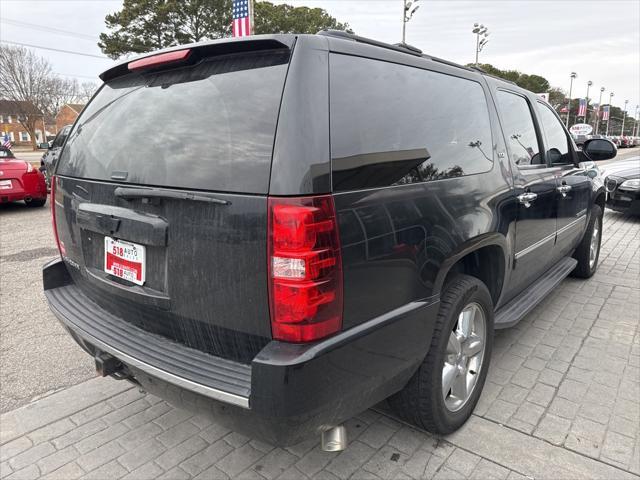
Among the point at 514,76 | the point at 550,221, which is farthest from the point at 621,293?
the point at 514,76

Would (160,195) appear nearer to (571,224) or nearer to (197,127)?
(197,127)

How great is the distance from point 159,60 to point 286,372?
149 cm

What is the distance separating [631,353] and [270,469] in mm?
2850

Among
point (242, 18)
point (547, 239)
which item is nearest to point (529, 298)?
point (547, 239)

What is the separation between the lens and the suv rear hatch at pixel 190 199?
Result: 1677mm

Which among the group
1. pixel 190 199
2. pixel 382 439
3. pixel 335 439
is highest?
pixel 190 199

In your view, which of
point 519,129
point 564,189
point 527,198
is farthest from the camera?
point 564,189

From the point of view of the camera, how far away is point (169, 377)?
1.83 meters

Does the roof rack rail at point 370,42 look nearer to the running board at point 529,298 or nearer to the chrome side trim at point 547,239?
the chrome side trim at point 547,239

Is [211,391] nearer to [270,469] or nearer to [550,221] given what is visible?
[270,469]

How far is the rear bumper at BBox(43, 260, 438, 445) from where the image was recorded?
1594mm

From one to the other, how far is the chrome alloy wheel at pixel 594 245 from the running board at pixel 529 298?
0.95m

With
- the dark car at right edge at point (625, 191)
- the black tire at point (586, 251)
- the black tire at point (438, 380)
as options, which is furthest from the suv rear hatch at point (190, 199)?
the dark car at right edge at point (625, 191)

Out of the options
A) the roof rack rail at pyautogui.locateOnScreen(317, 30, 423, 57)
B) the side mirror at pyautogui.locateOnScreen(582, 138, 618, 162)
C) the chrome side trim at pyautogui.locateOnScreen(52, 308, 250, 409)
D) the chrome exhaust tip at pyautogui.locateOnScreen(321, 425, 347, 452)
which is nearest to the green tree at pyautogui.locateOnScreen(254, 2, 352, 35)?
the side mirror at pyautogui.locateOnScreen(582, 138, 618, 162)
